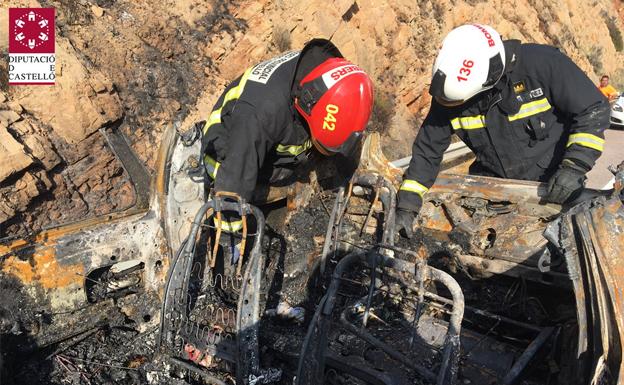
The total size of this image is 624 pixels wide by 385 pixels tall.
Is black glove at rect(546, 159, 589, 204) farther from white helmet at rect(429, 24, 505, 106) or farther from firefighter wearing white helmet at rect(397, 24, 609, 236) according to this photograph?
white helmet at rect(429, 24, 505, 106)

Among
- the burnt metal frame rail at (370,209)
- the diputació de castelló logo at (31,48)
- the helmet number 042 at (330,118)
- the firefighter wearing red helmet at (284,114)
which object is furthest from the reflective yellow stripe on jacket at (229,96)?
the diputació de castelló logo at (31,48)

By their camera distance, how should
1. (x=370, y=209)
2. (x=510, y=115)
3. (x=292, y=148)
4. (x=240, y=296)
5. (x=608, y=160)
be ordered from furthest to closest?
(x=608, y=160)
(x=370, y=209)
(x=510, y=115)
(x=292, y=148)
(x=240, y=296)

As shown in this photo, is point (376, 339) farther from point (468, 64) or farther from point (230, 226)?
point (468, 64)

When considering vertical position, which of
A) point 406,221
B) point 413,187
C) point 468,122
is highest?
point 468,122

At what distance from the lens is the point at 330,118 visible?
3797 millimetres

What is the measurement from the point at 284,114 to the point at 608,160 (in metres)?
9.38

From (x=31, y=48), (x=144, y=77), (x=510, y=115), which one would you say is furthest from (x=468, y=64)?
(x=31, y=48)

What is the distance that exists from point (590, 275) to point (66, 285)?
3.19 meters

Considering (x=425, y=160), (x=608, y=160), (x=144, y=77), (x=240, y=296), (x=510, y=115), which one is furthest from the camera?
(x=608, y=160)

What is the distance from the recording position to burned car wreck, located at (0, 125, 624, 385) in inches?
117

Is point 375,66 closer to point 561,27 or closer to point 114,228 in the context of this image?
point 114,228

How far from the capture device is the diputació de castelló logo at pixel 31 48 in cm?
649

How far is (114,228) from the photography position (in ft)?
12.4

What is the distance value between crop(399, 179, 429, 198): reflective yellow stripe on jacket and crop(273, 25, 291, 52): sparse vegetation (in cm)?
558
